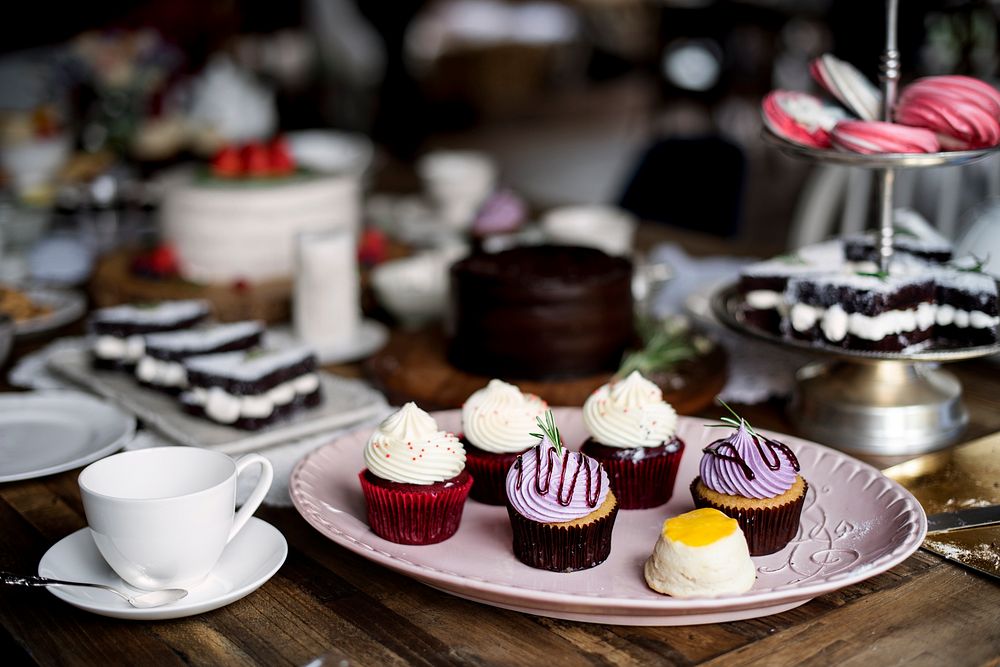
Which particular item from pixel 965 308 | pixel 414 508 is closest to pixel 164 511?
pixel 414 508

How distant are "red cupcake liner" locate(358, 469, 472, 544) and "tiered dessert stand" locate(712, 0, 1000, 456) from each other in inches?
21.5

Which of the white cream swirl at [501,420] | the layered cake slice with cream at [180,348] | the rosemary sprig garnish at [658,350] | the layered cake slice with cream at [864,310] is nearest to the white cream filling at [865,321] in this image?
the layered cake slice with cream at [864,310]

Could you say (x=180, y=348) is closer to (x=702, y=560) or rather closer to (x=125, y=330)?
(x=125, y=330)

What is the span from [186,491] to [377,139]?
21.8 ft

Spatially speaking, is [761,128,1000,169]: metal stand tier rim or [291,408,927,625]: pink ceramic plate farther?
[761,128,1000,169]: metal stand tier rim

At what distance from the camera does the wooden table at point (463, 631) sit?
3.38 ft

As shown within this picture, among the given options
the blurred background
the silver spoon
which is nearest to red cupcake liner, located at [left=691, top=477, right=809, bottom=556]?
the silver spoon

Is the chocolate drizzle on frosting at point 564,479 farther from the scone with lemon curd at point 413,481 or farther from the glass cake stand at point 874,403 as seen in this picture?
the glass cake stand at point 874,403

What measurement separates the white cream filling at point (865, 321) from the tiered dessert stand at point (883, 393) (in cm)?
2

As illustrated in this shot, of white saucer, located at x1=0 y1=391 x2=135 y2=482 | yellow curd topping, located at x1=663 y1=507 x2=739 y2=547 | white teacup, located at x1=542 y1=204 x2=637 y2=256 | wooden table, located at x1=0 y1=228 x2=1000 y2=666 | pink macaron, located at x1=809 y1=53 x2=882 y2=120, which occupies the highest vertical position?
pink macaron, located at x1=809 y1=53 x2=882 y2=120

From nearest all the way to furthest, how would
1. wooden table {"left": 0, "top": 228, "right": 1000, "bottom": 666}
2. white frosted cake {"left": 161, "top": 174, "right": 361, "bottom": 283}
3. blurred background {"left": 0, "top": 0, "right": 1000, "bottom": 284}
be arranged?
1. wooden table {"left": 0, "top": 228, "right": 1000, "bottom": 666}
2. white frosted cake {"left": 161, "top": 174, "right": 361, "bottom": 283}
3. blurred background {"left": 0, "top": 0, "right": 1000, "bottom": 284}

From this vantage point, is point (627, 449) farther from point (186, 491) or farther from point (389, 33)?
point (389, 33)

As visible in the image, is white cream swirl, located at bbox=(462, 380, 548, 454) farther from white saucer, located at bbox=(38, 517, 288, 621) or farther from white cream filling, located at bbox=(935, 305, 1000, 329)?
white cream filling, located at bbox=(935, 305, 1000, 329)

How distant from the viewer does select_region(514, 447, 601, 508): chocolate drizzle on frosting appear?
1.11 metres
